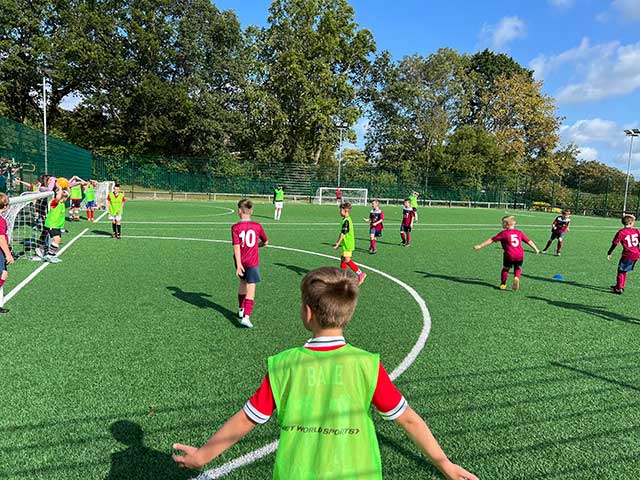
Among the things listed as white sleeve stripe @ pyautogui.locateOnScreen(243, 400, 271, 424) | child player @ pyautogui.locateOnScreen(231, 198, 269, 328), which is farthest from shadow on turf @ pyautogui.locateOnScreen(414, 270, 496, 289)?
white sleeve stripe @ pyautogui.locateOnScreen(243, 400, 271, 424)

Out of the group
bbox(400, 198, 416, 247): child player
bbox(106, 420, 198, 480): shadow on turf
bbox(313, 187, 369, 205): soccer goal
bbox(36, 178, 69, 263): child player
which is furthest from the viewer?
bbox(313, 187, 369, 205): soccer goal

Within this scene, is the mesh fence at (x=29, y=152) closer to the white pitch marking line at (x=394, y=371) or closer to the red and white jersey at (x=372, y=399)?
the white pitch marking line at (x=394, y=371)

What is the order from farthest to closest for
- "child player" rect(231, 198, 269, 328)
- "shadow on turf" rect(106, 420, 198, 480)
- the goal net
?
the goal net, "child player" rect(231, 198, 269, 328), "shadow on turf" rect(106, 420, 198, 480)

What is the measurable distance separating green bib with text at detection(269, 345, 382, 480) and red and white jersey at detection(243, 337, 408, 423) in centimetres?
3

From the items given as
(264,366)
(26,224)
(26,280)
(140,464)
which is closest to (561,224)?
(264,366)

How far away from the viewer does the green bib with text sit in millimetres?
1974

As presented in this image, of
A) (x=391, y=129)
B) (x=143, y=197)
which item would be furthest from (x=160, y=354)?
(x=391, y=129)

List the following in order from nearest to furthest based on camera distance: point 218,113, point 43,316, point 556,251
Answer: point 43,316
point 556,251
point 218,113

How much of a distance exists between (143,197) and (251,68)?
22096 millimetres

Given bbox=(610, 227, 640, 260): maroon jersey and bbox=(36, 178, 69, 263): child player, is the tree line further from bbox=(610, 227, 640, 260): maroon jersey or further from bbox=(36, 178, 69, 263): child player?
bbox=(610, 227, 640, 260): maroon jersey

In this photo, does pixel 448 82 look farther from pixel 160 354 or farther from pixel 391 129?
pixel 160 354

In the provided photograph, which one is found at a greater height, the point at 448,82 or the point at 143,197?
the point at 448,82

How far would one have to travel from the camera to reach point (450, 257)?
1470 centimetres

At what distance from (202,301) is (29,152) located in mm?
17164
